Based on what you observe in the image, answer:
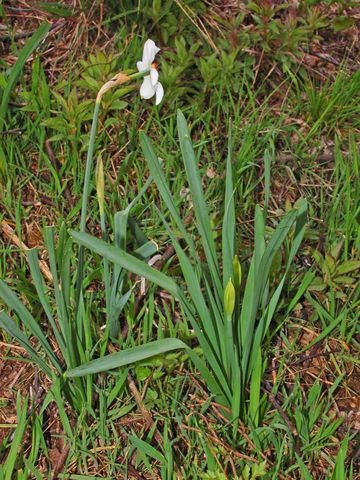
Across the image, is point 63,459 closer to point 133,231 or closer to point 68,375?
point 68,375

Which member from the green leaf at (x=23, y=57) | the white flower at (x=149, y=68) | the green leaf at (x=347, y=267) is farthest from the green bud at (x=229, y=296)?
the green leaf at (x=23, y=57)

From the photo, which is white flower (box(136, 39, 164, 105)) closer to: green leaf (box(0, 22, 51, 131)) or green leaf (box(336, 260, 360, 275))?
green leaf (box(0, 22, 51, 131))

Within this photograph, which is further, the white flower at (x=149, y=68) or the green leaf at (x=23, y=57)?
the green leaf at (x=23, y=57)

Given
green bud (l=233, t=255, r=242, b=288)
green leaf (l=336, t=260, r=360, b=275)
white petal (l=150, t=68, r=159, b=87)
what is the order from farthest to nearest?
green leaf (l=336, t=260, r=360, b=275), green bud (l=233, t=255, r=242, b=288), white petal (l=150, t=68, r=159, b=87)

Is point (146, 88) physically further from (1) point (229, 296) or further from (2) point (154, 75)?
(1) point (229, 296)

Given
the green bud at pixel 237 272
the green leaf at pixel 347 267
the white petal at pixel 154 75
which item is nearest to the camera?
the white petal at pixel 154 75

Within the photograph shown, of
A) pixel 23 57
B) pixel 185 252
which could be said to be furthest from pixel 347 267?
pixel 23 57

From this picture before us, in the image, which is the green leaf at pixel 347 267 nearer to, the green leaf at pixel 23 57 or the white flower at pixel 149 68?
the white flower at pixel 149 68

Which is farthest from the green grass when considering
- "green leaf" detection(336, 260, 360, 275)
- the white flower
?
the white flower

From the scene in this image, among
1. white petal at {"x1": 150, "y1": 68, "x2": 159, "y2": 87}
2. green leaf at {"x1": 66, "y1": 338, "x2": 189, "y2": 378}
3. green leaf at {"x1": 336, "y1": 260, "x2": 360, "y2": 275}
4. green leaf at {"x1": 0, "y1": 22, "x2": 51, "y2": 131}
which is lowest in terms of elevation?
green leaf at {"x1": 336, "y1": 260, "x2": 360, "y2": 275}
